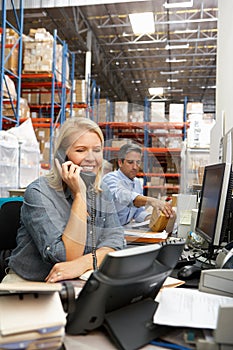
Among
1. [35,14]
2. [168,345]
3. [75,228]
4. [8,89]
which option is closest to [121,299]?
[168,345]

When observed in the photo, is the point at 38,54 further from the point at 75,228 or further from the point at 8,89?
the point at 75,228

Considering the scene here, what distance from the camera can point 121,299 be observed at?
99 centimetres

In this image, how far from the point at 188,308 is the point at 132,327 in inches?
7.4

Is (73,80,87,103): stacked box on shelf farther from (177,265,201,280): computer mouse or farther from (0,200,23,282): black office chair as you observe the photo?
(177,265,201,280): computer mouse

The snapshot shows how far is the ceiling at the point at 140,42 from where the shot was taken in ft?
28.0

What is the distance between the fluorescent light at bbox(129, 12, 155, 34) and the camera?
762cm

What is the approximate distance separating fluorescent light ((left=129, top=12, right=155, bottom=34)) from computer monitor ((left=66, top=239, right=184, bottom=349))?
735cm

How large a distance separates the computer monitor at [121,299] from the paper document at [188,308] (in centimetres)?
4

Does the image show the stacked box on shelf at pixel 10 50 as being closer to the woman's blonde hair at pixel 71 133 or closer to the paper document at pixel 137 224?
the woman's blonde hair at pixel 71 133

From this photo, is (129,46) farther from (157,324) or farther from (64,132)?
(157,324)

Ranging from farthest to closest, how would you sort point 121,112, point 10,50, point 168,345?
1. point 10,50
2. point 121,112
3. point 168,345

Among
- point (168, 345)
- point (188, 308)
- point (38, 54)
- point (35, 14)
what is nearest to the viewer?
point (168, 345)

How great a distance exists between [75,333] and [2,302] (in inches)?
8.3

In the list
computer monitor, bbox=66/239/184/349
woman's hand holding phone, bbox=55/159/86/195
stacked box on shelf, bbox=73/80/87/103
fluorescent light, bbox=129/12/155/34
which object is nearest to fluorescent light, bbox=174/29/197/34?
fluorescent light, bbox=129/12/155/34
